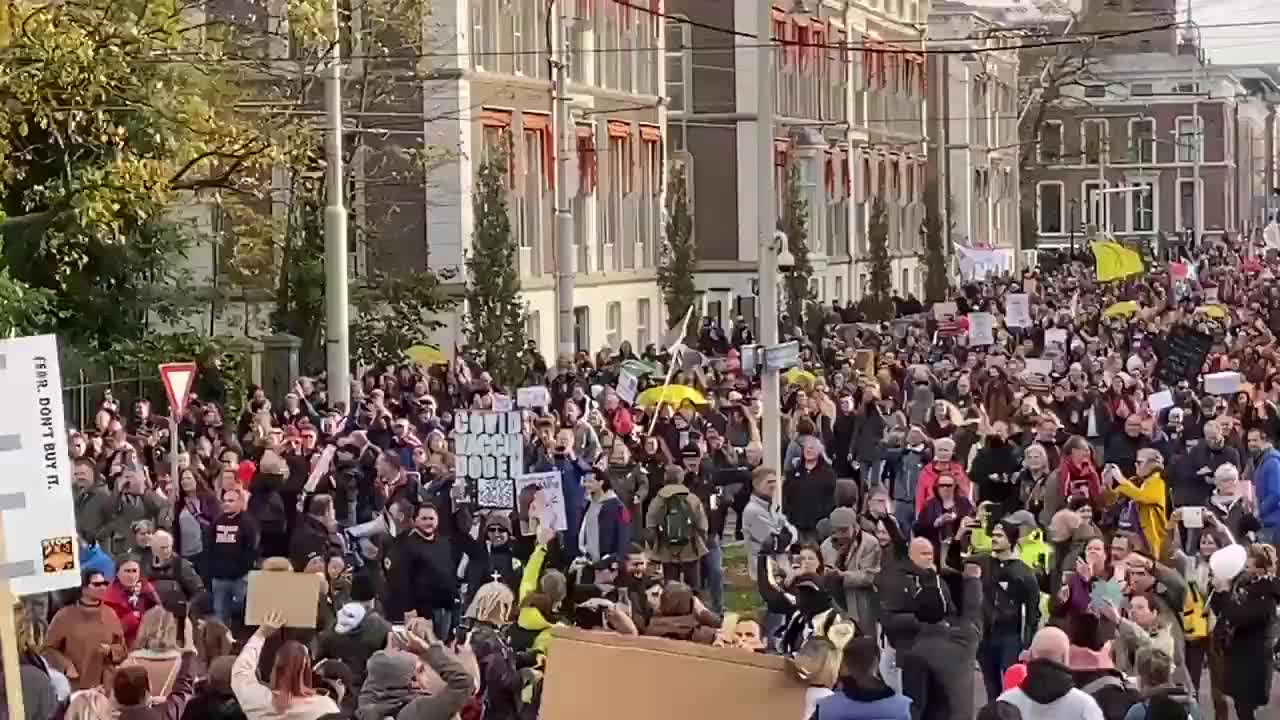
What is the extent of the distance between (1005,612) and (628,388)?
12791mm

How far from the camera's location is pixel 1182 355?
104ft

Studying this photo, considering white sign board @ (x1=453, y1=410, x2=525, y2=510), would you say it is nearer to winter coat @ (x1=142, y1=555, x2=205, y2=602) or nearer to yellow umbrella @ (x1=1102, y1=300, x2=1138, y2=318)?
winter coat @ (x1=142, y1=555, x2=205, y2=602)

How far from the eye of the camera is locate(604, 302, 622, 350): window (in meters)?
51.1

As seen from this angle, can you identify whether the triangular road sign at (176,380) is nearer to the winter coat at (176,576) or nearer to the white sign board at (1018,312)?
the winter coat at (176,576)

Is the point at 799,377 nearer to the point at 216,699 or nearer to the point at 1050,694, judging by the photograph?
the point at 216,699

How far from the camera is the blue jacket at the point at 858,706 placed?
10.2 meters

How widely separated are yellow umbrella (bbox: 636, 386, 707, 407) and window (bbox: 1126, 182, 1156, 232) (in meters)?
116

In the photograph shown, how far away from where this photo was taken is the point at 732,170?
61938 millimetres

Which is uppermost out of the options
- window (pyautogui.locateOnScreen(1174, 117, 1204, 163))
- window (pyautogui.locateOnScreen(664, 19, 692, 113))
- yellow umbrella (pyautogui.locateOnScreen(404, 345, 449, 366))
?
window (pyautogui.locateOnScreen(1174, 117, 1204, 163))

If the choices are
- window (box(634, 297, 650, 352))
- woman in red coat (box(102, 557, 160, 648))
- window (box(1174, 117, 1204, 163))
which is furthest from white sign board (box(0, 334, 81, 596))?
window (box(1174, 117, 1204, 163))

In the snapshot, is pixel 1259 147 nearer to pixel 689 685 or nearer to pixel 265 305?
pixel 265 305

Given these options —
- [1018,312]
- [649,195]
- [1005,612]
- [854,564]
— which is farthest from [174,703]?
[649,195]

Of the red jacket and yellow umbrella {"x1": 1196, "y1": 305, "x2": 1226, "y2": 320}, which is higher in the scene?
yellow umbrella {"x1": 1196, "y1": 305, "x2": 1226, "y2": 320}

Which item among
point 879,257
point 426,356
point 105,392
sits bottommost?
point 105,392
